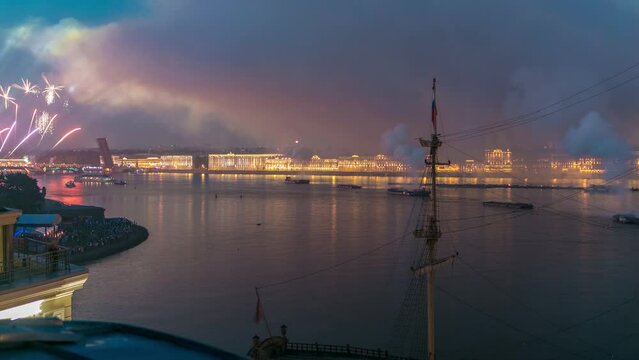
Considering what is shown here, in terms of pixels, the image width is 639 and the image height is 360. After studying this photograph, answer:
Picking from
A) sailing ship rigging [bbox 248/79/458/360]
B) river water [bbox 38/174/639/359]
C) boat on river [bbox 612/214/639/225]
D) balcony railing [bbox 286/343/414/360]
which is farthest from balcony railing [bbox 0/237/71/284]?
boat on river [bbox 612/214/639/225]

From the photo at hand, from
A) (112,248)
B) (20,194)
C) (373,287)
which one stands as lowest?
(373,287)

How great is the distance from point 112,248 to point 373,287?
4334mm

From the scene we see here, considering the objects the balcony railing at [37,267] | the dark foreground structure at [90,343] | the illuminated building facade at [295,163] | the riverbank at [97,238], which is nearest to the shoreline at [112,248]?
the riverbank at [97,238]

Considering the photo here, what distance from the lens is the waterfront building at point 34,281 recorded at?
1849mm

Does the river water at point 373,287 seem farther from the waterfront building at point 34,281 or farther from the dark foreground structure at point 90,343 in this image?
the dark foreground structure at point 90,343

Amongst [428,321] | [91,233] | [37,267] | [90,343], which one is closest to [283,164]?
[91,233]

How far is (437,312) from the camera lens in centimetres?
562

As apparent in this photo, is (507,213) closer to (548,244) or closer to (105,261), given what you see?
(548,244)

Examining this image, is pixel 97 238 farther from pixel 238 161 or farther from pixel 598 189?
pixel 238 161

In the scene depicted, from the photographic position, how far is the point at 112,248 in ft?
28.3

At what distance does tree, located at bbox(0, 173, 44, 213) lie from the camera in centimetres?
1191

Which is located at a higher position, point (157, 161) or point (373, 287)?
point (157, 161)

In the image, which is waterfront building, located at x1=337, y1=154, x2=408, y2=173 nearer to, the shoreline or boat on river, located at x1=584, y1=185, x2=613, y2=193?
boat on river, located at x1=584, y1=185, x2=613, y2=193

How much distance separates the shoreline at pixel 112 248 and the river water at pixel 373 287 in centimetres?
18
